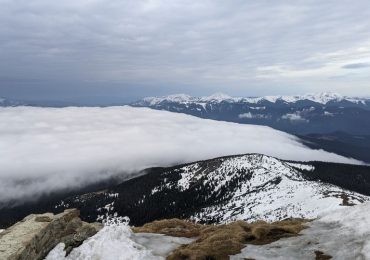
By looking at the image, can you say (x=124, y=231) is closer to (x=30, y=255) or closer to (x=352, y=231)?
(x=30, y=255)

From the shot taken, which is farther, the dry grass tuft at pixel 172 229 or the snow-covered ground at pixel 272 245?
the dry grass tuft at pixel 172 229

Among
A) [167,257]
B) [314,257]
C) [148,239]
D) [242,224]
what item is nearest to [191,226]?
[242,224]

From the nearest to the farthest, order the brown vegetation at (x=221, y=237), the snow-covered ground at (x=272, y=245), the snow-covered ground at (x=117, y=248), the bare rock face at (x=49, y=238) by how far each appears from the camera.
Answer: the snow-covered ground at (x=272, y=245), the snow-covered ground at (x=117, y=248), the brown vegetation at (x=221, y=237), the bare rock face at (x=49, y=238)

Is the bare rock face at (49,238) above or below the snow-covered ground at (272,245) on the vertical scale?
below

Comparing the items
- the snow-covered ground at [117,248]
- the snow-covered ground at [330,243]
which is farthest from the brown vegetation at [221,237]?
the snow-covered ground at [117,248]

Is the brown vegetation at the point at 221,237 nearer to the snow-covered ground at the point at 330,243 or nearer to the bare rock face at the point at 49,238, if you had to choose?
the snow-covered ground at the point at 330,243

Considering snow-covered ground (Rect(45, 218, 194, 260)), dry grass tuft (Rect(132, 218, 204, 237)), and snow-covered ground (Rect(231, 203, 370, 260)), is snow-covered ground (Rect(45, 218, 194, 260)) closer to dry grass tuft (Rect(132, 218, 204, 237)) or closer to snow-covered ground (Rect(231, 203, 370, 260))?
dry grass tuft (Rect(132, 218, 204, 237))
